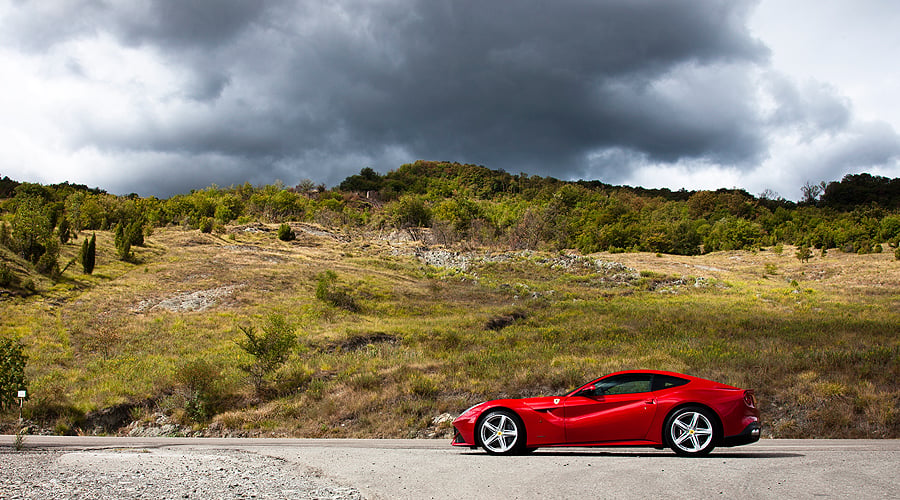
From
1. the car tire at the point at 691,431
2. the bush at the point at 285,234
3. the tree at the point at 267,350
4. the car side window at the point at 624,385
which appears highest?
the bush at the point at 285,234

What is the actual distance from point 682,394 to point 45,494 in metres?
7.93

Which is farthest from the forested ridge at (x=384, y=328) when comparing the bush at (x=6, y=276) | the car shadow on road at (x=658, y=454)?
the car shadow on road at (x=658, y=454)

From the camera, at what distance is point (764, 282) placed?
176 ft

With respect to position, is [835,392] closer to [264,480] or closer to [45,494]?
[264,480]

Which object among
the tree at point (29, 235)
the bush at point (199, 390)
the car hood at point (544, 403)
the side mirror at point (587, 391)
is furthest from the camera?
the tree at point (29, 235)

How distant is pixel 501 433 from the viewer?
316 inches

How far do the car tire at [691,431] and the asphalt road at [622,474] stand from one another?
19 centimetres

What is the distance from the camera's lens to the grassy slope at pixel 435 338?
15.4m

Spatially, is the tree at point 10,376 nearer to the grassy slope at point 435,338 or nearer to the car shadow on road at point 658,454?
the grassy slope at point 435,338

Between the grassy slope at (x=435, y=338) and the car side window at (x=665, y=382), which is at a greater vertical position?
the car side window at (x=665, y=382)

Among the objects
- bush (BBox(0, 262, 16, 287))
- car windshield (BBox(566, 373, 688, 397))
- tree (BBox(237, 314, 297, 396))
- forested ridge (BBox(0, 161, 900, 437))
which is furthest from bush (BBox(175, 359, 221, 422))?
bush (BBox(0, 262, 16, 287))

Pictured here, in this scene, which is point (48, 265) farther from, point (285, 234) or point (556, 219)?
point (556, 219)

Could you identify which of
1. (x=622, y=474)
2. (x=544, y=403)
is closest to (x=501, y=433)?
(x=544, y=403)

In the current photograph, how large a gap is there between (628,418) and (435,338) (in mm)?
19882
